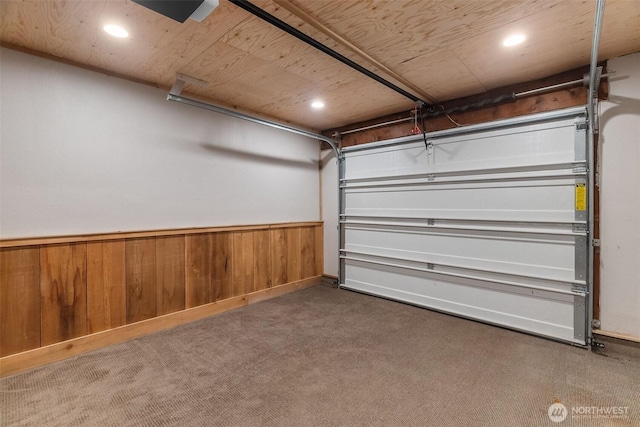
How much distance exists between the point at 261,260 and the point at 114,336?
1.68 metres

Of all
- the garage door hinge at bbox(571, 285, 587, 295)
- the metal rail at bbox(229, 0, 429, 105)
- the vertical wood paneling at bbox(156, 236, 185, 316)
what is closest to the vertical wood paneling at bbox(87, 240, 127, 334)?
the vertical wood paneling at bbox(156, 236, 185, 316)

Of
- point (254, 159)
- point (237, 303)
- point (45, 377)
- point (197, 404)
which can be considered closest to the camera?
point (197, 404)

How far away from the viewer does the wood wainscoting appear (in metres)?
2.12

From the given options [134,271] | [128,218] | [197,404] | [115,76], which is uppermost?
[115,76]

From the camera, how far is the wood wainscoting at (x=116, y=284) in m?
2.12

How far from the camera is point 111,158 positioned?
8.43 feet

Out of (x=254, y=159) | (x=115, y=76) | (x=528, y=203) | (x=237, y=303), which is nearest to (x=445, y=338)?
(x=528, y=203)

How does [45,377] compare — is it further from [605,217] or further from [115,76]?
[605,217]

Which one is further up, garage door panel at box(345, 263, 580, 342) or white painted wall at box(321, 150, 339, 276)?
white painted wall at box(321, 150, 339, 276)

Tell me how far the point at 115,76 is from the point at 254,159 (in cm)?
Result: 159

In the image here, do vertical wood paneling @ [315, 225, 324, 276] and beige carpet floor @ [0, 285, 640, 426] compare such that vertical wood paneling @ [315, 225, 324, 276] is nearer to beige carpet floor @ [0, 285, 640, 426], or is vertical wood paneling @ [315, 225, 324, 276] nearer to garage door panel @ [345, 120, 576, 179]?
garage door panel @ [345, 120, 576, 179]

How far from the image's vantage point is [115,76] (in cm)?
A: 258

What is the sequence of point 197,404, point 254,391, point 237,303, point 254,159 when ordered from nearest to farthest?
point 197,404 < point 254,391 < point 237,303 < point 254,159

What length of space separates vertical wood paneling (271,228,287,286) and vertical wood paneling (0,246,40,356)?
2.30 meters
